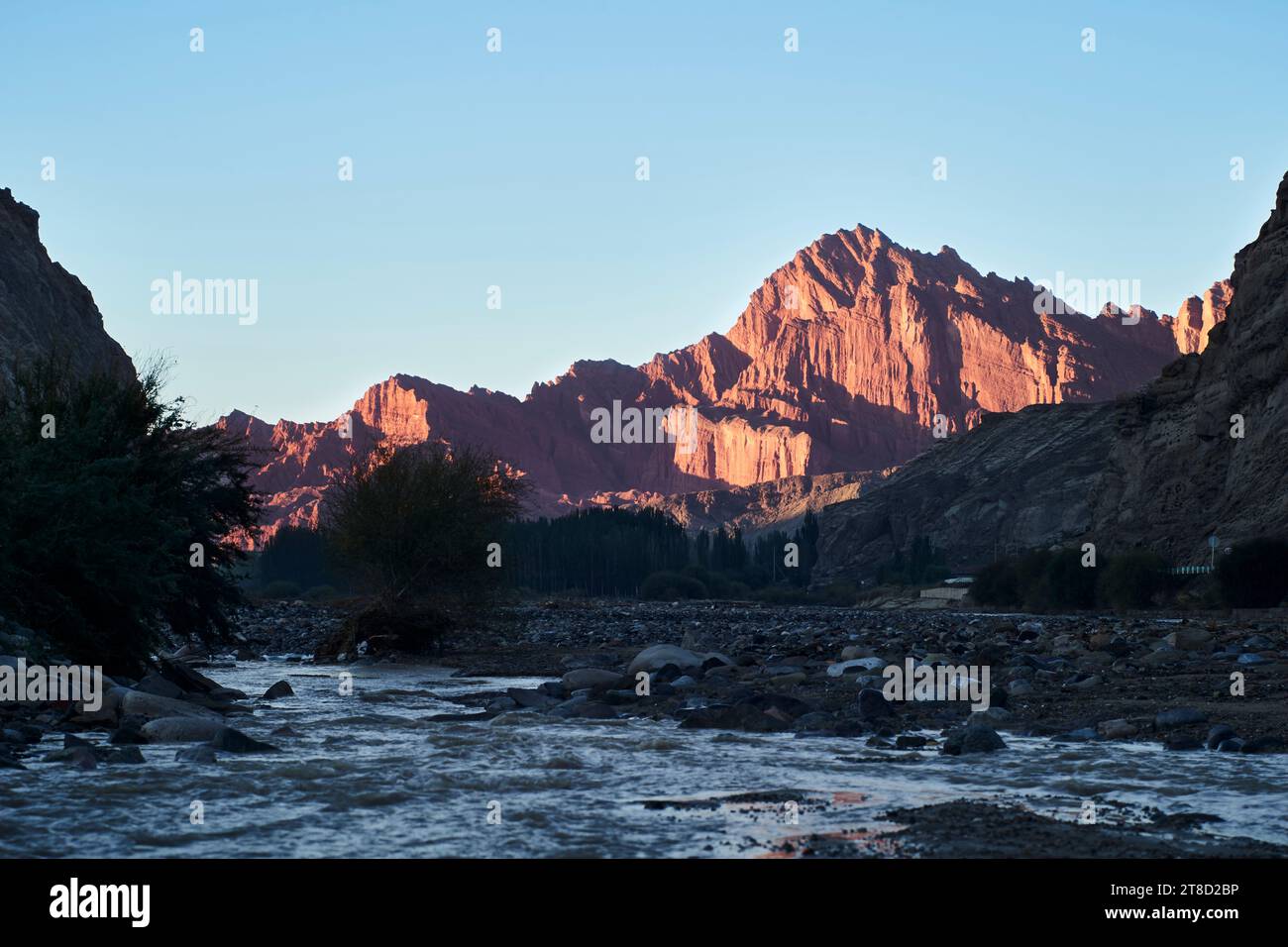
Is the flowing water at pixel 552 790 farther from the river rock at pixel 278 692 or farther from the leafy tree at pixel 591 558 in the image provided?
the leafy tree at pixel 591 558

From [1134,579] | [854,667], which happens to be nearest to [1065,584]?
[1134,579]

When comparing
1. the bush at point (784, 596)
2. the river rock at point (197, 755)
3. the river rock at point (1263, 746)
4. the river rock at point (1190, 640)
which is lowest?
the bush at point (784, 596)

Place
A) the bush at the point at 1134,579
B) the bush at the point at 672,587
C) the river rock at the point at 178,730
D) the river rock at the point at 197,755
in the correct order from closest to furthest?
the river rock at the point at 197,755, the river rock at the point at 178,730, the bush at the point at 1134,579, the bush at the point at 672,587

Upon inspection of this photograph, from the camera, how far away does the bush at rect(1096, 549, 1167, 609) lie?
199 ft

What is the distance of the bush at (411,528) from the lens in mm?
34844

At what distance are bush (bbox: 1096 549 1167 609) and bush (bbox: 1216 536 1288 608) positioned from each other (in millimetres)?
6403

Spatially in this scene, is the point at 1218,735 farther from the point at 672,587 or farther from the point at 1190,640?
the point at 672,587

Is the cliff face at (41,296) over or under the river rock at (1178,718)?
over

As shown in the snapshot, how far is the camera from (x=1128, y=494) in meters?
80.0

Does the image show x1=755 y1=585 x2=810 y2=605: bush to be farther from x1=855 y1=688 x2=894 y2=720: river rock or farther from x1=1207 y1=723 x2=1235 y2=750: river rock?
x1=1207 y1=723 x2=1235 y2=750: river rock

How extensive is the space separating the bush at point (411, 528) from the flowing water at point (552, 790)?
18363 mm

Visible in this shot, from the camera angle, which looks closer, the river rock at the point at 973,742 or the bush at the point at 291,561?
the river rock at the point at 973,742

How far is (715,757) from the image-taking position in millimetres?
13883

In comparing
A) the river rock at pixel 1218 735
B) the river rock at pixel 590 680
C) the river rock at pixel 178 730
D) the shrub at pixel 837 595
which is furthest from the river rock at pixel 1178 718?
the shrub at pixel 837 595
